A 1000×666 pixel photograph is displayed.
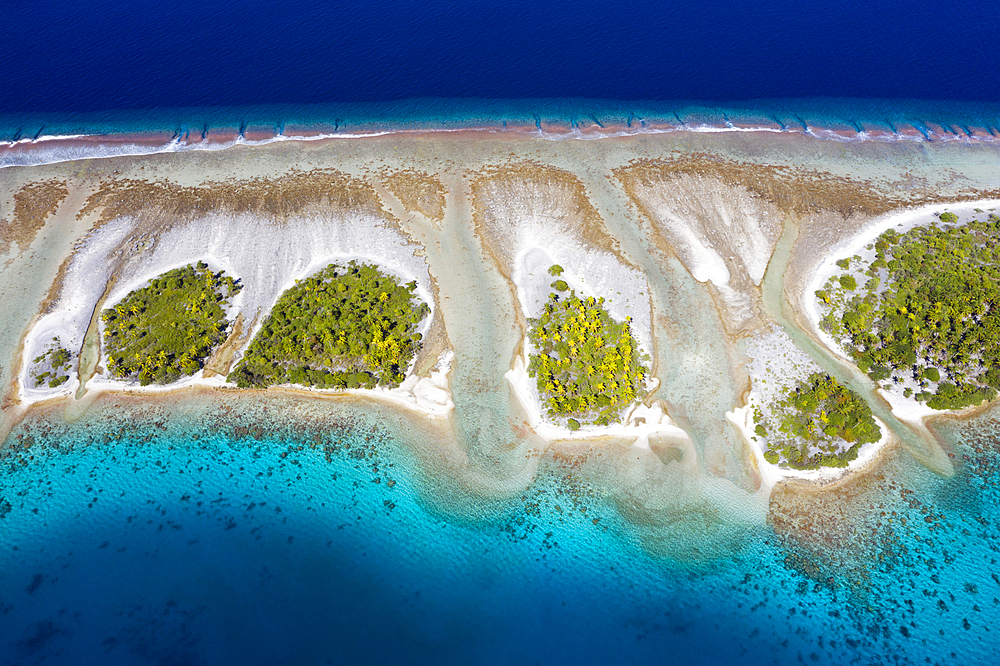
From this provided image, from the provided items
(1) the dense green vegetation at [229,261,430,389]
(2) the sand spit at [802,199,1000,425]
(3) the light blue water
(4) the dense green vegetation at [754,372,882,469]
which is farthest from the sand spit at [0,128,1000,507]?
(3) the light blue water

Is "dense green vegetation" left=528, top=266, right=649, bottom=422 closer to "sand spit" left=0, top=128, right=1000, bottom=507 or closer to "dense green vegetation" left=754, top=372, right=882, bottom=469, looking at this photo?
"sand spit" left=0, top=128, right=1000, bottom=507

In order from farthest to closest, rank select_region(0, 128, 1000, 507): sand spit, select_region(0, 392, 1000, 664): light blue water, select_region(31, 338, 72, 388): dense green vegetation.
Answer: select_region(31, 338, 72, 388): dense green vegetation < select_region(0, 128, 1000, 507): sand spit < select_region(0, 392, 1000, 664): light blue water

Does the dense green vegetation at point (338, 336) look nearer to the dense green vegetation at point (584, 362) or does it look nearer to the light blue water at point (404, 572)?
the light blue water at point (404, 572)

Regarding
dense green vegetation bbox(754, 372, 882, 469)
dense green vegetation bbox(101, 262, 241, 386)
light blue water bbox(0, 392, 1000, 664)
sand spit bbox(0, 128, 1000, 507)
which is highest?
sand spit bbox(0, 128, 1000, 507)

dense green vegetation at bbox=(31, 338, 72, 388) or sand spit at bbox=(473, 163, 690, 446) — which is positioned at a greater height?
sand spit at bbox=(473, 163, 690, 446)

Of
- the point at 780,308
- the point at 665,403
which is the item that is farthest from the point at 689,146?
the point at 665,403

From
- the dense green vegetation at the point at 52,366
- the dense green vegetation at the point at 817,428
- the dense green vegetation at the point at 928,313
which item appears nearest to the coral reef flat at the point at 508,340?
the dense green vegetation at the point at 52,366

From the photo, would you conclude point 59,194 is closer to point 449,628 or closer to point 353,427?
point 353,427
